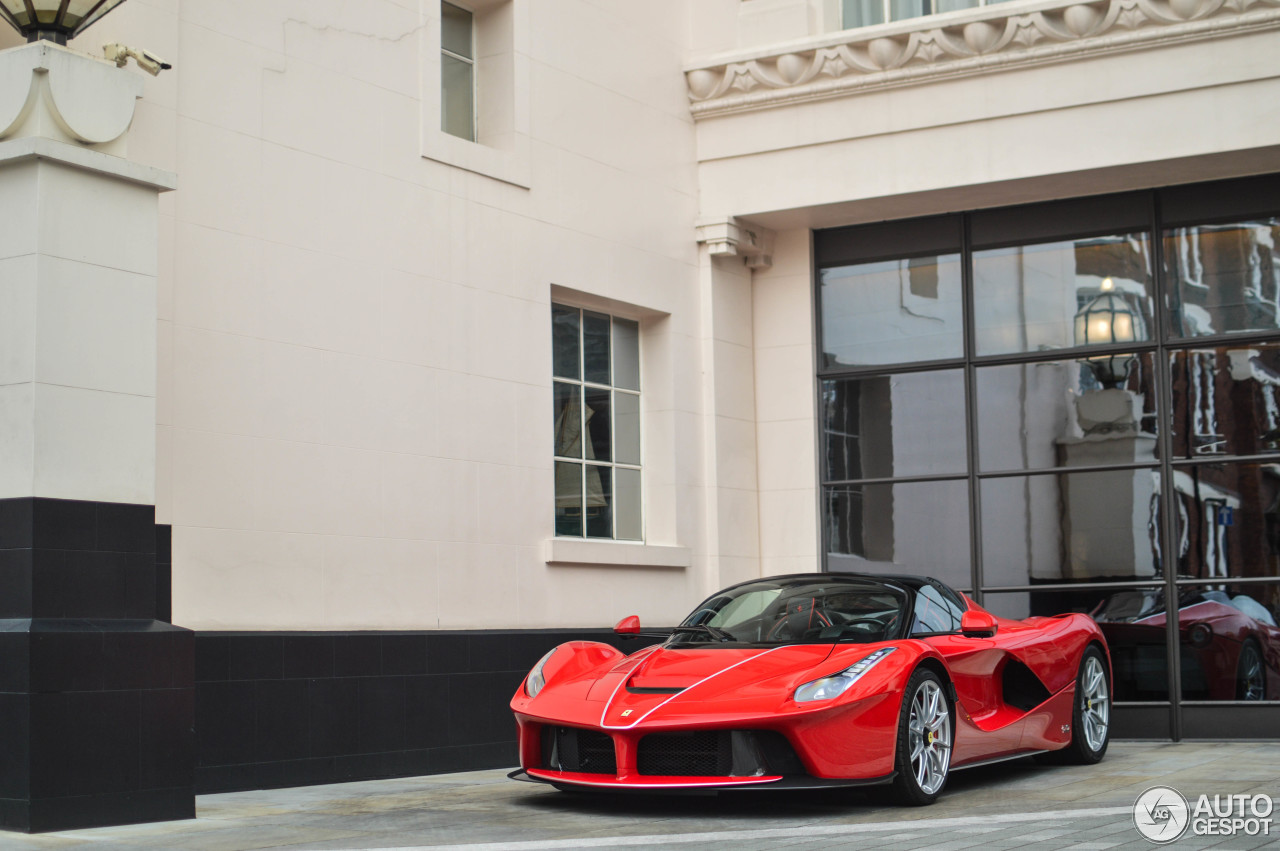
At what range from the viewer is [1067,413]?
12078 mm

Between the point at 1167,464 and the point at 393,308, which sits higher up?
the point at 393,308

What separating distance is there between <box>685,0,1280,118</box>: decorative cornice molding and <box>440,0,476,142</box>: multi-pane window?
2.53 meters

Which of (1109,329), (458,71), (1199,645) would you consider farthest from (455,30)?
(1199,645)

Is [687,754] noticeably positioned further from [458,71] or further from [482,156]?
[458,71]

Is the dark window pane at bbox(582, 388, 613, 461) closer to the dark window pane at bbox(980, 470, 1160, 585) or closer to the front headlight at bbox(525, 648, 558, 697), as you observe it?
the dark window pane at bbox(980, 470, 1160, 585)

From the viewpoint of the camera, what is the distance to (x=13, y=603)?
6.21 m

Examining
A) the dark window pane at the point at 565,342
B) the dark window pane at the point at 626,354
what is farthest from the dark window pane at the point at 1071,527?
the dark window pane at the point at 565,342

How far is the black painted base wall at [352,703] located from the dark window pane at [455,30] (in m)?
4.67

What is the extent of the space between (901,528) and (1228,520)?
2.80 meters

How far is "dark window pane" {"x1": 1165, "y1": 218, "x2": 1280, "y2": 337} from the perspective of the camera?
11.5m

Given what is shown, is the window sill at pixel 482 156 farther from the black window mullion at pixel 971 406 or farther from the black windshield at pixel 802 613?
the black window mullion at pixel 971 406

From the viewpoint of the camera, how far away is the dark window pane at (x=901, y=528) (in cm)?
1241

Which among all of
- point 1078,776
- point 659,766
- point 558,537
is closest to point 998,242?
point 558,537

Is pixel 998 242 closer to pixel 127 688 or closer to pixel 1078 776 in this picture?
pixel 1078 776
